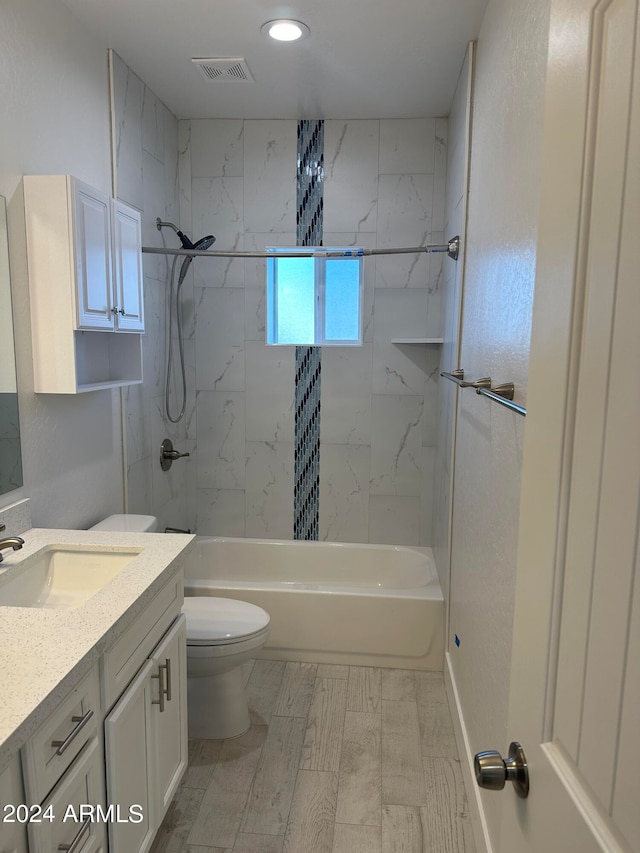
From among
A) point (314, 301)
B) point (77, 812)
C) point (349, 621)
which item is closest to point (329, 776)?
point (349, 621)

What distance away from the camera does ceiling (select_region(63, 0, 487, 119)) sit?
218cm

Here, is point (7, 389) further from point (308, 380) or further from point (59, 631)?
point (308, 380)

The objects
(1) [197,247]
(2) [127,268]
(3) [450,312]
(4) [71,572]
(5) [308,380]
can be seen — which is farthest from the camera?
(5) [308,380]

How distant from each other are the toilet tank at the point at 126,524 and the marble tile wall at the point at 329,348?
1163 millimetres

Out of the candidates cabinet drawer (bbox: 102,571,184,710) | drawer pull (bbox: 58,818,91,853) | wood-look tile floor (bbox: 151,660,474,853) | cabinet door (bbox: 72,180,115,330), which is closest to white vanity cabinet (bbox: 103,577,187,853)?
cabinet drawer (bbox: 102,571,184,710)

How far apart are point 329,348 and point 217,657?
1829 mm

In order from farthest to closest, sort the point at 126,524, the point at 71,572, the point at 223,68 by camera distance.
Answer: the point at 223,68 < the point at 126,524 < the point at 71,572

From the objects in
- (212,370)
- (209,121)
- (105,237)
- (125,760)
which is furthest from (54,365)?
(209,121)

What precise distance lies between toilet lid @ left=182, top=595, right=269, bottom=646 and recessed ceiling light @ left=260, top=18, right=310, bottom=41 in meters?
2.24

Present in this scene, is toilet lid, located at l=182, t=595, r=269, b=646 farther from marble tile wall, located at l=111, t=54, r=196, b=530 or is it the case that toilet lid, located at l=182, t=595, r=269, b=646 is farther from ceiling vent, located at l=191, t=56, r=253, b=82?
ceiling vent, located at l=191, t=56, r=253, b=82

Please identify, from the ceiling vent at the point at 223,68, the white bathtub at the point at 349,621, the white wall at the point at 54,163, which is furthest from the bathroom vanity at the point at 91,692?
the ceiling vent at the point at 223,68

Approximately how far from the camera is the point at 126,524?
242 centimetres

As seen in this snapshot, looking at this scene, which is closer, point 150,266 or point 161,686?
point 161,686

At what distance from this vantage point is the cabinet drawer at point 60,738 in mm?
1058
